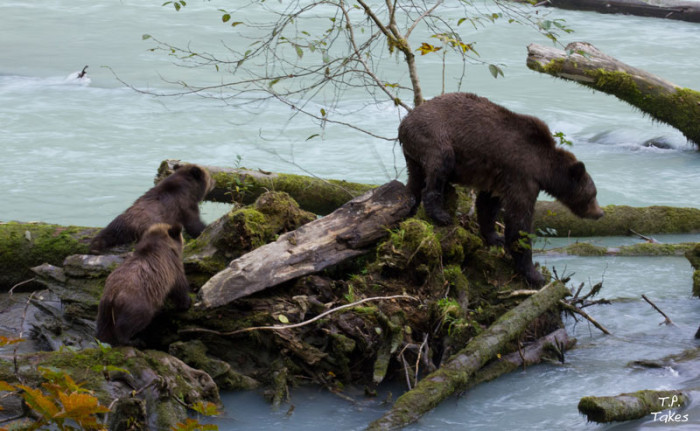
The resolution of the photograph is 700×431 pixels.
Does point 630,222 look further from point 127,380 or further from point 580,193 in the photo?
point 127,380

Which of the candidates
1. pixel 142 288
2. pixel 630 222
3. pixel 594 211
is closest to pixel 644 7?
pixel 630 222

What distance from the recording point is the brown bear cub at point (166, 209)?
22.9ft

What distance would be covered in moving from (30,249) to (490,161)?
429cm

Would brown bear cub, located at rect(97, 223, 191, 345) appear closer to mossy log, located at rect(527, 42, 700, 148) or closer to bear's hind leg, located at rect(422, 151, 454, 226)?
bear's hind leg, located at rect(422, 151, 454, 226)

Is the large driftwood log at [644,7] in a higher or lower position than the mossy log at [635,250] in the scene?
higher

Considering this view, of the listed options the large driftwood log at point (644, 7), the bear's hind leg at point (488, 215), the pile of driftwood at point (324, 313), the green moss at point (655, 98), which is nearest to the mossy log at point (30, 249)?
the pile of driftwood at point (324, 313)

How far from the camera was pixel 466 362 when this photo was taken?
552 centimetres

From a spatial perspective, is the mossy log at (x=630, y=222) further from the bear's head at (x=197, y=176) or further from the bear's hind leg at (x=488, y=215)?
the bear's head at (x=197, y=176)

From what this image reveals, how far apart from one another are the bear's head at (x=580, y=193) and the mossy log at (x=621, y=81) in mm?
3662

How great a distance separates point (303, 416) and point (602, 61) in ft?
25.4

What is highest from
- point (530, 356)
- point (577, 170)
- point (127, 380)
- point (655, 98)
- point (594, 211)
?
point (655, 98)

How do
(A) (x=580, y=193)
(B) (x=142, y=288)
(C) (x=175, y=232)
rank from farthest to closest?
(A) (x=580, y=193), (C) (x=175, y=232), (B) (x=142, y=288)

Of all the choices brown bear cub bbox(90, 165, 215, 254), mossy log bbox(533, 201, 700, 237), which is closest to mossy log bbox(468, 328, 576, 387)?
mossy log bbox(533, 201, 700, 237)

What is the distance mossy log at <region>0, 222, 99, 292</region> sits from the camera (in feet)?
23.8
